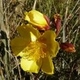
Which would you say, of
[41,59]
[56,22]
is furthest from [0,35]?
[56,22]

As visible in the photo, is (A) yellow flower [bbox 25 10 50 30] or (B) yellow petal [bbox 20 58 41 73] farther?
(B) yellow petal [bbox 20 58 41 73]

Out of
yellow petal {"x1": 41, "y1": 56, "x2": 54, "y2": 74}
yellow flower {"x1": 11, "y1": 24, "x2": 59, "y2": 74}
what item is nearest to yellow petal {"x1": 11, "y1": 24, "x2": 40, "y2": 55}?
yellow flower {"x1": 11, "y1": 24, "x2": 59, "y2": 74}

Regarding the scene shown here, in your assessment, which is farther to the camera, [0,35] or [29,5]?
[29,5]

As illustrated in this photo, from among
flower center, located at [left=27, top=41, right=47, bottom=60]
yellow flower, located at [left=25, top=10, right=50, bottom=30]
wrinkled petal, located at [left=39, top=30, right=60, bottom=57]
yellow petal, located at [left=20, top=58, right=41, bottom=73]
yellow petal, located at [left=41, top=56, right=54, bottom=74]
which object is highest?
yellow flower, located at [left=25, top=10, right=50, bottom=30]

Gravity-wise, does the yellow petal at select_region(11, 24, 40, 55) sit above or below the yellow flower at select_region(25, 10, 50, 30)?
below

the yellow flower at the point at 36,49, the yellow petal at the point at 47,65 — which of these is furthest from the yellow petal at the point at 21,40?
the yellow petal at the point at 47,65

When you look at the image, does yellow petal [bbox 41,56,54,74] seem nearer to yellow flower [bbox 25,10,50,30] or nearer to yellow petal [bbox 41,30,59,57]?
yellow petal [bbox 41,30,59,57]

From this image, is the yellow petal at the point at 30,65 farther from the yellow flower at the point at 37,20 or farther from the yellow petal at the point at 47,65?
the yellow flower at the point at 37,20

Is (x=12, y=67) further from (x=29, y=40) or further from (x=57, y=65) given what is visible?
(x=29, y=40)
